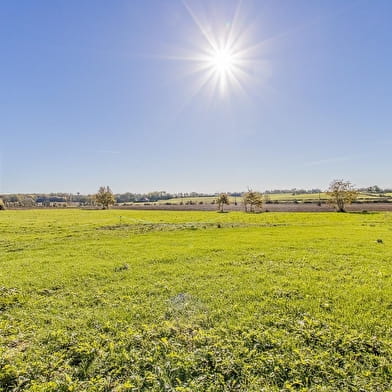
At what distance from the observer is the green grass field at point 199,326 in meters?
5.09

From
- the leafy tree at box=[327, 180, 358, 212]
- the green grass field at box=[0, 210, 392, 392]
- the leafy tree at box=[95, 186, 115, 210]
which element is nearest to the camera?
the green grass field at box=[0, 210, 392, 392]

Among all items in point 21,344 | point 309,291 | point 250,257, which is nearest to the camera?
point 21,344

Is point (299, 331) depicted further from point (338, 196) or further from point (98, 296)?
point (338, 196)

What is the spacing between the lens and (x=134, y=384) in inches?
196

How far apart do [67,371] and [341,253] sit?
15.1 meters

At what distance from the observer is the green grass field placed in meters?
5.09

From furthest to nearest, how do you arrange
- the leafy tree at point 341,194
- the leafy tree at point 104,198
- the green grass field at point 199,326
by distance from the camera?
the leafy tree at point 104,198
the leafy tree at point 341,194
the green grass field at point 199,326

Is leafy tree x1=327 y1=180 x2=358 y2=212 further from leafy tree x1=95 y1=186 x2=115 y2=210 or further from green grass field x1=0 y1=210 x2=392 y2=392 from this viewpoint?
leafy tree x1=95 y1=186 x2=115 y2=210

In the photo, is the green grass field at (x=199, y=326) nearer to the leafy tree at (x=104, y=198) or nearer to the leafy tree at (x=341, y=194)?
the leafy tree at (x=341, y=194)

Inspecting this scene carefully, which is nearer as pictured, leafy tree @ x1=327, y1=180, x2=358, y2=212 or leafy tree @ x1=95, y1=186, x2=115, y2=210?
leafy tree @ x1=327, y1=180, x2=358, y2=212

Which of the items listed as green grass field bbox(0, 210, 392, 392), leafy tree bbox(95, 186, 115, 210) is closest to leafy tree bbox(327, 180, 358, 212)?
green grass field bbox(0, 210, 392, 392)

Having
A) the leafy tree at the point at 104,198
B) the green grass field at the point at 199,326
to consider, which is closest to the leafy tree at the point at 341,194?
the green grass field at the point at 199,326

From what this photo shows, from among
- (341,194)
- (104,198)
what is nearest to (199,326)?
(341,194)

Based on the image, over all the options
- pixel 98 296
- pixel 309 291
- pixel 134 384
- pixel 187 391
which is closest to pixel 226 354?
pixel 187 391
